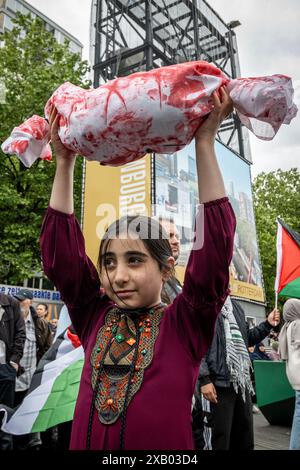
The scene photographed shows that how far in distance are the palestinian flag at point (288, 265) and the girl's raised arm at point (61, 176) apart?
3.43 meters

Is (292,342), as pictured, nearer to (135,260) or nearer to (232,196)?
(135,260)

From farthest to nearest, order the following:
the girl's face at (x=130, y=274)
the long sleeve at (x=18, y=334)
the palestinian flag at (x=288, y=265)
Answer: the palestinian flag at (x=288, y=265)
the long sleeve at (x=18, y=334)
the girl's face at (x=130, y=274)

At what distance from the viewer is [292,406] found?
20.5ft

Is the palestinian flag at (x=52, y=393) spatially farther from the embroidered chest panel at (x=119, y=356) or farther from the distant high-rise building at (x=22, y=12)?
the distant high-rise building at (x=22, y=12)

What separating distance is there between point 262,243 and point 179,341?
21407 mm

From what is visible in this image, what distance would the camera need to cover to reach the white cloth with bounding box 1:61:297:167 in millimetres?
1117

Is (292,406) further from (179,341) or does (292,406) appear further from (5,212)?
(5,212)

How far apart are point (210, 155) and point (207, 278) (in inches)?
14.3

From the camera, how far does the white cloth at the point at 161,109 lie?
44.0 inches

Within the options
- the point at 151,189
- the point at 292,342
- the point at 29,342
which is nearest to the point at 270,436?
the point at 292,342

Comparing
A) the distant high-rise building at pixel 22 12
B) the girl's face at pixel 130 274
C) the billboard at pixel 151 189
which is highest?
the distant high-rise building at pixel 22 12

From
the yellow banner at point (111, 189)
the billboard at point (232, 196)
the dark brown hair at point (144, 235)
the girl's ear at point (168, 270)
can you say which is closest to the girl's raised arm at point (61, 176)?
the dark brown hair at point (144, 235)

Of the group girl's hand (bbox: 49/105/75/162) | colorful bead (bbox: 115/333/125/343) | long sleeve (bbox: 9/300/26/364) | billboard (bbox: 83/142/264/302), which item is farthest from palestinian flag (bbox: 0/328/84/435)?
billboard (bbox: 83/142/264/302)
